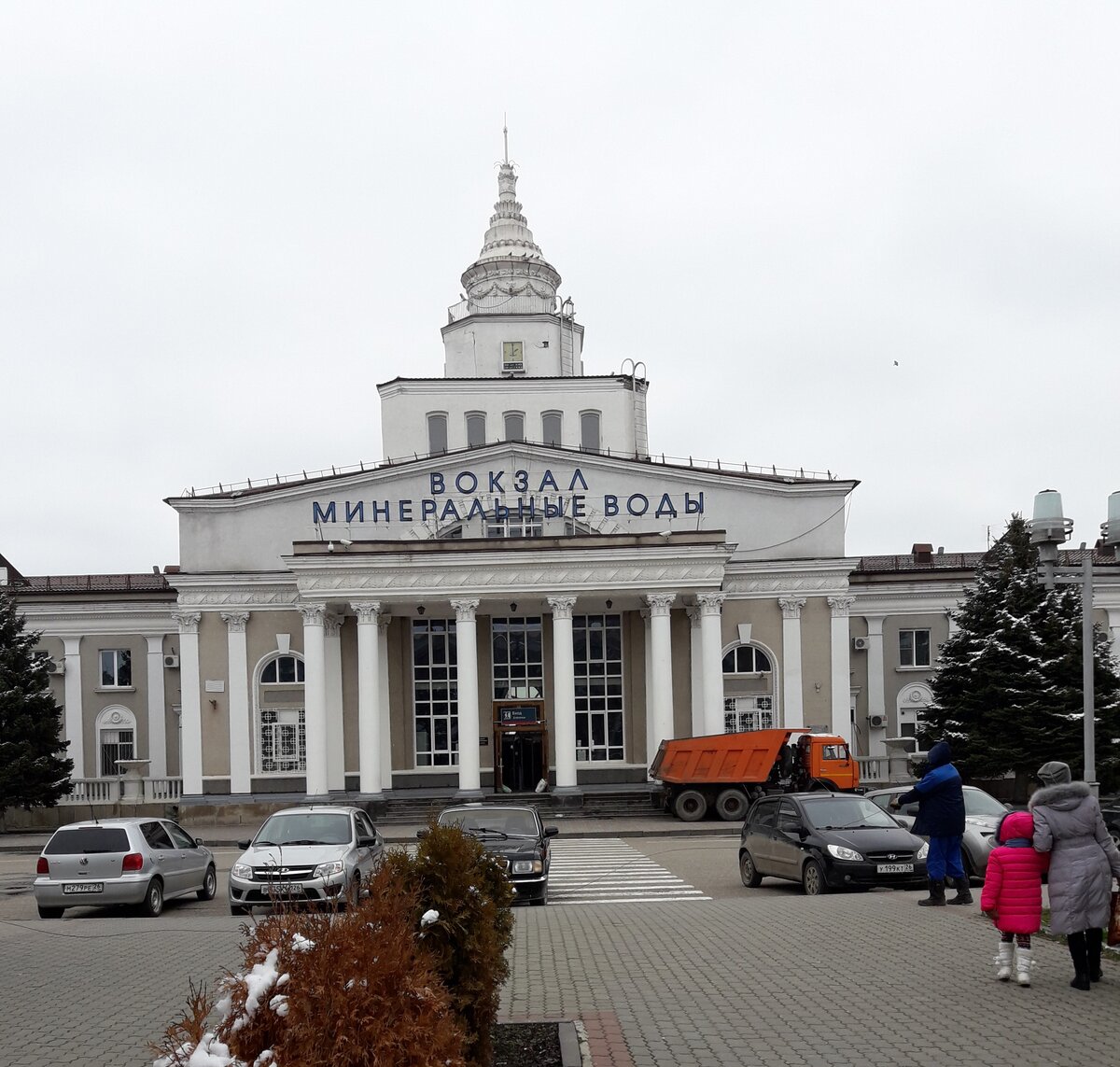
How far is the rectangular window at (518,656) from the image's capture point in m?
42.4

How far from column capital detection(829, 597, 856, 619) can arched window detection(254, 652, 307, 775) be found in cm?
1804

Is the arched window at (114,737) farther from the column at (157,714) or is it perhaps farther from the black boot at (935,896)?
the black boot at (935,896)

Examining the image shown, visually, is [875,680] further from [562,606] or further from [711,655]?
[562,606]

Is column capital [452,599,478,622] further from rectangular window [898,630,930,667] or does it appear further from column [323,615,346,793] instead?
rectangular window [898,630,930,667]

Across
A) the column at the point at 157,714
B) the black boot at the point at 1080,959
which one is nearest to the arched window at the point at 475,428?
the column at the point at 157,714

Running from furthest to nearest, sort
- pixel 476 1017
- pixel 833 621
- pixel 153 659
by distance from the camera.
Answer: pixel 153 659
pixel 833 621
pixel 476 1017

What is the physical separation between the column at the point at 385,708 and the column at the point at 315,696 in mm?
1880

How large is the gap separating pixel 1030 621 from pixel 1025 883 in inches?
1183

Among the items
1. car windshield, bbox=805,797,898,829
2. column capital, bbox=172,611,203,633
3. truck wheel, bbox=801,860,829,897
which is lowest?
truck wheel, bbox=801,860,829,897

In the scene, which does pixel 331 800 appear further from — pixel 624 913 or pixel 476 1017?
pixel 476 1017

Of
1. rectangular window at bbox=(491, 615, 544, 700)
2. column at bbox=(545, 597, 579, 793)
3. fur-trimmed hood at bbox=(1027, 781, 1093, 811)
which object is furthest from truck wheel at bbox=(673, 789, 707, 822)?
fur-trimmed hood at bbox=(1027, 781, 1093, 811)

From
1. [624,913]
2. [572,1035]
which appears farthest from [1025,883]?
[624,913]

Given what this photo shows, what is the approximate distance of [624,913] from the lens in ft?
51.9

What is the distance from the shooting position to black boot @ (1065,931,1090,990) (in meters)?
9.39
